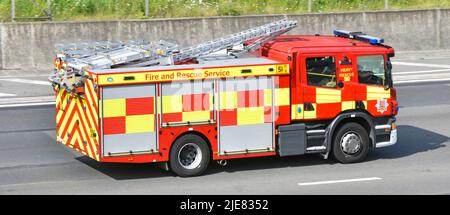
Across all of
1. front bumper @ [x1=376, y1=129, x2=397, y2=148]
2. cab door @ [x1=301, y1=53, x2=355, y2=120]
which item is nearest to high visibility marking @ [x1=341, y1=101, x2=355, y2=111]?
cab door @ [x1=301, y1=53, x2=355, y2=120]

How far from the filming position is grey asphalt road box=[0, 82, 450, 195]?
13391mm

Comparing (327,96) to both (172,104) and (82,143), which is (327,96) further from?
(82,143)

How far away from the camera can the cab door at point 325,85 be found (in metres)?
14.5

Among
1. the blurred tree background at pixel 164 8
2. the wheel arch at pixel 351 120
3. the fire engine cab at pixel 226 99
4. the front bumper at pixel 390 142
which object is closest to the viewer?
the fire engine cab at pixel 226 99

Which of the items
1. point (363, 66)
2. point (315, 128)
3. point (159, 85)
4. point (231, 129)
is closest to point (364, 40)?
point (363, 66)

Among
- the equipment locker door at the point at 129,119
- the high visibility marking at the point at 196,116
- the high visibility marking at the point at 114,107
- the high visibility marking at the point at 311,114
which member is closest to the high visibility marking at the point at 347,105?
the high visibility marking at the point at 311,114

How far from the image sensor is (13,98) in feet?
69.2

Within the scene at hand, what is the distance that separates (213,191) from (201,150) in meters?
1.03

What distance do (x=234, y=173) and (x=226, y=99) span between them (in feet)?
4.28

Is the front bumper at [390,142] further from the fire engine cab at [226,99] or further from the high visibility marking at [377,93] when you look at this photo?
the high visibility marking at [377,93]

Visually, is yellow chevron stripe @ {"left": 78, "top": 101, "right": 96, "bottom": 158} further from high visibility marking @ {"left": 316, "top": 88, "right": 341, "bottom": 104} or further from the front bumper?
the front bumper

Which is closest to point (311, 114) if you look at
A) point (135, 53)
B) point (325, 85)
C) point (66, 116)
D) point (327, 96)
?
point (327, 96)

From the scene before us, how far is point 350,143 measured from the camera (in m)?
15.0

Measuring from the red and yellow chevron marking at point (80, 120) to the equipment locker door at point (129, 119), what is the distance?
0.55ft
